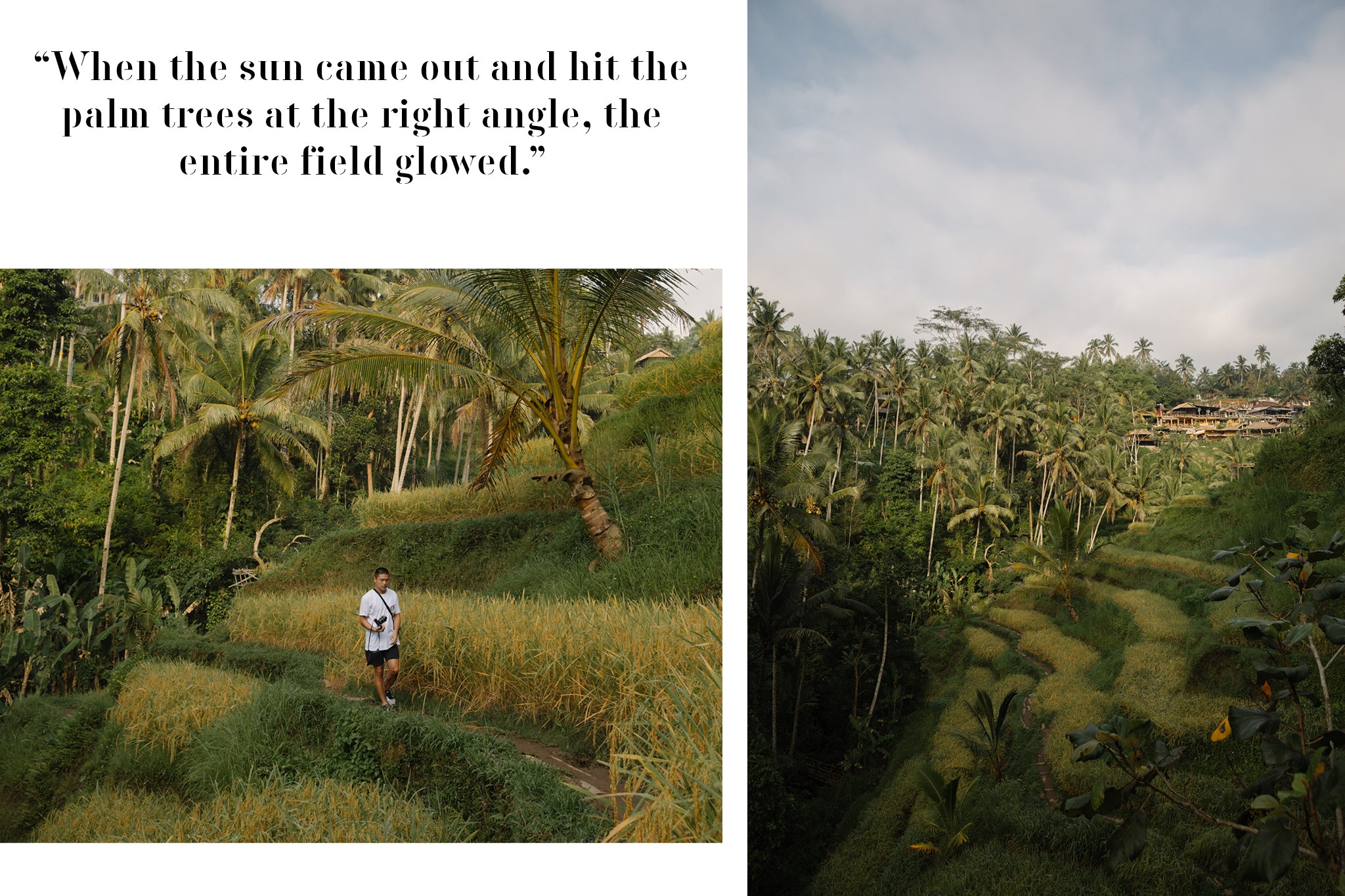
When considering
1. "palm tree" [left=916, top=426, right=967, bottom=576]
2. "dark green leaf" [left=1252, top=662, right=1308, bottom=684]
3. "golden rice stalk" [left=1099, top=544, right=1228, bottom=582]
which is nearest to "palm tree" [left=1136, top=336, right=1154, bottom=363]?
"golden rice stalk" [left=1099, top=544, right=1228, bottom=582]

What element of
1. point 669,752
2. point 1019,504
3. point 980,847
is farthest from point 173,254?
point 1019,504

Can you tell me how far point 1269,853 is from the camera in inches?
75.9

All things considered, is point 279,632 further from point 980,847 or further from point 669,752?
point 980,847

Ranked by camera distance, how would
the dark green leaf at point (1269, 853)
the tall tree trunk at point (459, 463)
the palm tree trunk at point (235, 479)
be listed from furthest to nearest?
the tall tree trunk at point (459, 463), the palm tree trunk at point (235, 479), the dark green leaf at point (1269, 853)

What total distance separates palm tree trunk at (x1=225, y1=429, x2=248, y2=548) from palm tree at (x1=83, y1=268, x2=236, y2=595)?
1.33ft

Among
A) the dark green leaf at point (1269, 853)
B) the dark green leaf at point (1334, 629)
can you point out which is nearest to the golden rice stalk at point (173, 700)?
the dark green leaf at point (1269, 853)

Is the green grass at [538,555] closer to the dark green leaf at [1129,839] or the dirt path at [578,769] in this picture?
the dirt path at [578,769]

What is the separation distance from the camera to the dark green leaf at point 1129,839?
225 centimetres

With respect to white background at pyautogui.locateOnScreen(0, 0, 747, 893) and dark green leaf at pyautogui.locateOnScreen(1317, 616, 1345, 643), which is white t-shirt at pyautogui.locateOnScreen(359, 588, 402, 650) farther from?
dark green leaf at pyautogui.locateOnScreen(1317, 616, 1345, 643)

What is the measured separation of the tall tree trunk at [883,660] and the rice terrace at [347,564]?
4834mm

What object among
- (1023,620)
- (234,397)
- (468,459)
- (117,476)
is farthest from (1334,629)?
(1023,620)

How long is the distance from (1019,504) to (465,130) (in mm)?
10348

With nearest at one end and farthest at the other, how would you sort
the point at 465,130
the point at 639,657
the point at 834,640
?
the point at 465,130 < the point at 639,657 < the point at 834,640

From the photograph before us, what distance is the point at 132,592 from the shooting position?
13.8 ft
